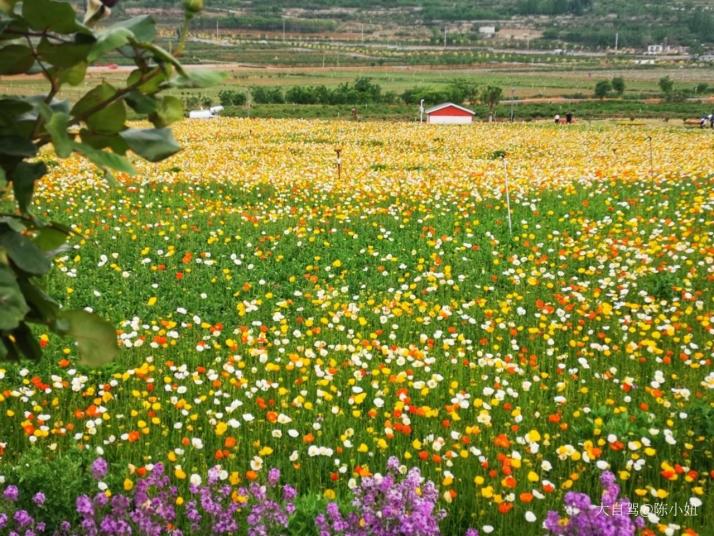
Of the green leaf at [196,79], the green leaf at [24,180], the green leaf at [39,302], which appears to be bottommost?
the green leaf at [39,302]

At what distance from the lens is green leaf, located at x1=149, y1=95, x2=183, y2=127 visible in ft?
6.25

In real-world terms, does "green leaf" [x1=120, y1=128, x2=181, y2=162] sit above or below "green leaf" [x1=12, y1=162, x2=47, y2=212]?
above

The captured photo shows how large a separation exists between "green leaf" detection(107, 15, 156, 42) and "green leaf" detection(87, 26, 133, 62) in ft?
0.15

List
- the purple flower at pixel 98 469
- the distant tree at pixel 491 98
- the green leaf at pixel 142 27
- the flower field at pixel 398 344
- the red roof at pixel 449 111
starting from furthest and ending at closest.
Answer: the distant tree at pixel 491 98, the red roof at pixel 449 111, the flower field at pixel 398 344, the purple flower at pixel 98 469, the green leaf at pixel 142 27

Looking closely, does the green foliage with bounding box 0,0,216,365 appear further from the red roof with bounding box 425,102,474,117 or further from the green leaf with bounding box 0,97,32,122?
the red roof with bounding box 425,102,474,117

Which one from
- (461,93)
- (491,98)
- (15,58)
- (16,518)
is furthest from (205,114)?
(15,58)

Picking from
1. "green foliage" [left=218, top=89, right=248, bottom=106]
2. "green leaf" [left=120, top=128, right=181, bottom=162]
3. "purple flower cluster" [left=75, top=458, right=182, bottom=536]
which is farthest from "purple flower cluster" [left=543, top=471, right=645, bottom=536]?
"green foliage" [left=218, top=89, right=248, bottom=106]

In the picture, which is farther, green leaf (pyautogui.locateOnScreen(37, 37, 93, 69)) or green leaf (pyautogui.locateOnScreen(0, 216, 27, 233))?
green leaf (pyautogui.locateOnScreen(0, 216, 27, 233))

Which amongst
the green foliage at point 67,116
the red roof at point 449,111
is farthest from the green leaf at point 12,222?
the red roof at point 449,111

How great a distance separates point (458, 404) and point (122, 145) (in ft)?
13.3

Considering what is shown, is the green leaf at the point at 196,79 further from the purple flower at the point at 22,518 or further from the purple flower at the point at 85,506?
the purple flower at the point at 22,518

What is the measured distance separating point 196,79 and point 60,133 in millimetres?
336

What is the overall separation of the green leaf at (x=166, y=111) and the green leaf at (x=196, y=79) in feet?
0.19

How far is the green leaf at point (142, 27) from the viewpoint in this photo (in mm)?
1777
